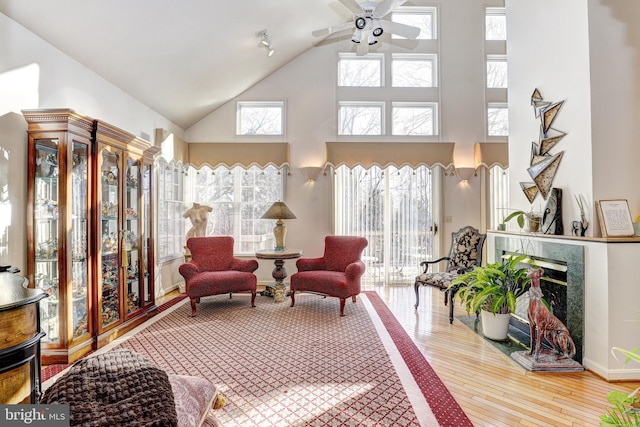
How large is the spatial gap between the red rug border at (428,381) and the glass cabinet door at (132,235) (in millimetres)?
2804

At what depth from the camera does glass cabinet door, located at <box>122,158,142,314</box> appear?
345 centimetres

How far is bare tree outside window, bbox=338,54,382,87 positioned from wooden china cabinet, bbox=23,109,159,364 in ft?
12.0

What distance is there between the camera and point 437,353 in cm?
287

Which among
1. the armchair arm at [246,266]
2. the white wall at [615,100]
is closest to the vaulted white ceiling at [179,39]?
the armchair arm at [246,266]

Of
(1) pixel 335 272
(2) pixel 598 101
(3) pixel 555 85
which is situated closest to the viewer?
(2) pixel 598 101

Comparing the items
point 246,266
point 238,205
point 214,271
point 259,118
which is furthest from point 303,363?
point 259,118

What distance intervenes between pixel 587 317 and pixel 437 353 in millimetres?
1186

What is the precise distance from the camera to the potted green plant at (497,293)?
3.02 metres

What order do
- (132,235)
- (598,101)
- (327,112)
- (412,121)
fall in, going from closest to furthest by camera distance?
(598,101) < (132,235) < (327,112) < (412,121)

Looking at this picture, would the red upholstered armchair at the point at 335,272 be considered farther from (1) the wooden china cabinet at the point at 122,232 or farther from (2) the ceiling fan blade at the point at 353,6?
(2) the ceiling fan blade at the point at 353,6

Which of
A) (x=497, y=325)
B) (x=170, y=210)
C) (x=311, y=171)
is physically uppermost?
(x=311, y=171)

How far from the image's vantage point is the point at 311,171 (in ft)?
17.9

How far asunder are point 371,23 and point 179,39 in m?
2.07

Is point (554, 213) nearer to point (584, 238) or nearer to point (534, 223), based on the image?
point (534, 223)
